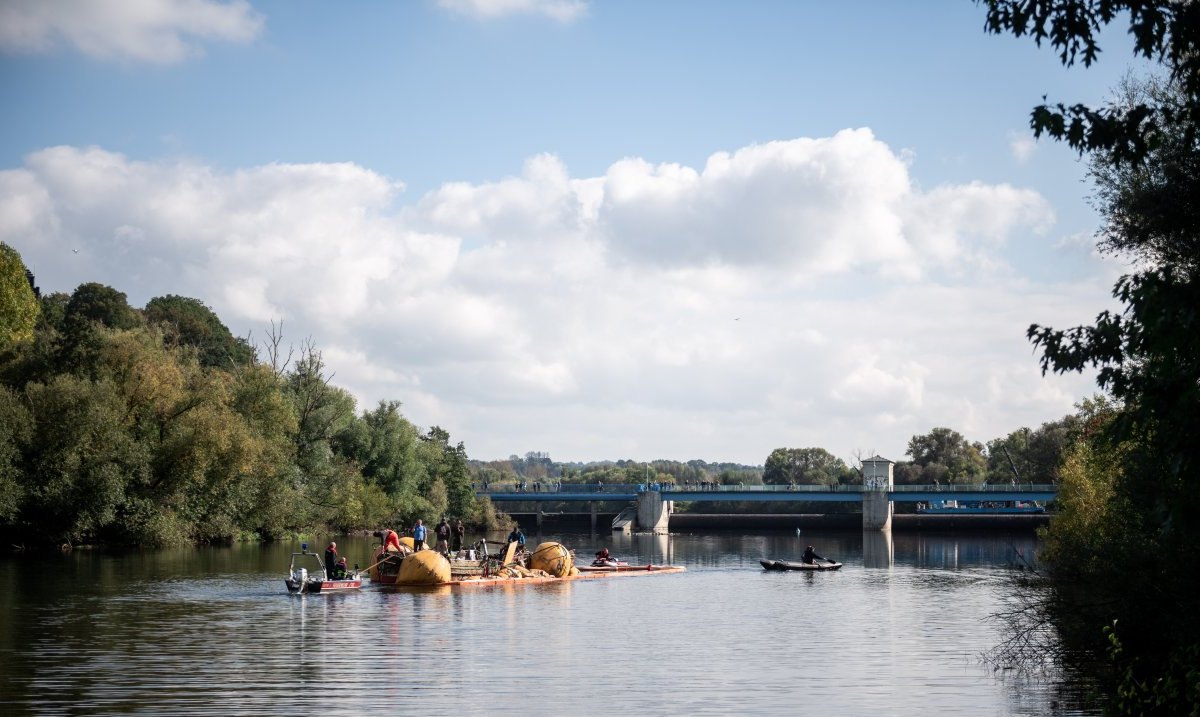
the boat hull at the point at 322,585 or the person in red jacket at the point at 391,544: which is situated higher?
the person in red jacket at the point at 391,544

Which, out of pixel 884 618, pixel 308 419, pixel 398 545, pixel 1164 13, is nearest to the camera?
pixel 1164 13

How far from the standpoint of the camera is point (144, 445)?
7081cm

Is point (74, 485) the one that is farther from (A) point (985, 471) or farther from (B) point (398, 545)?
(A) point (985, 471)

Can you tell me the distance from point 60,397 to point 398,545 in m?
26.5

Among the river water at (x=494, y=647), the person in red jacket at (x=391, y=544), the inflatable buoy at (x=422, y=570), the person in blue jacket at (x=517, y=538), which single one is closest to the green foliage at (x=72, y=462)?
the river water at (x=494, y=647)

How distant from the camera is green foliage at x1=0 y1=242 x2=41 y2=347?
68.5m

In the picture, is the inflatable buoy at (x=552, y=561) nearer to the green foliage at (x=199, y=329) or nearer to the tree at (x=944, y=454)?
the green foliage at (x=199, y=329)

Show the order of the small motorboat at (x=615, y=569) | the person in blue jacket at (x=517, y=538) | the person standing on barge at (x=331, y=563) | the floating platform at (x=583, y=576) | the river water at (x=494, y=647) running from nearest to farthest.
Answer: the river water at (x=494, y=647), the person standing on barge at (x=331, y=563), the floating platform at (x=583, y=576), the person in blue jacket at (x=517, y=538), the small motorboat at (x=615, y=569)

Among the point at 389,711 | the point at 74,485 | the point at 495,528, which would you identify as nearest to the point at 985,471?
the point at 495,528

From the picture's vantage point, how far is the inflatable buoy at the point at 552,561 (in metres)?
57.4

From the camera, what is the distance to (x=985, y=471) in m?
169

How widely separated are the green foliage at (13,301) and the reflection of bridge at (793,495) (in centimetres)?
7013

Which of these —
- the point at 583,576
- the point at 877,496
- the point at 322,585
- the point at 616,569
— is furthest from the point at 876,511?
the point at 322,585

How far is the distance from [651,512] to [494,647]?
105 meters
